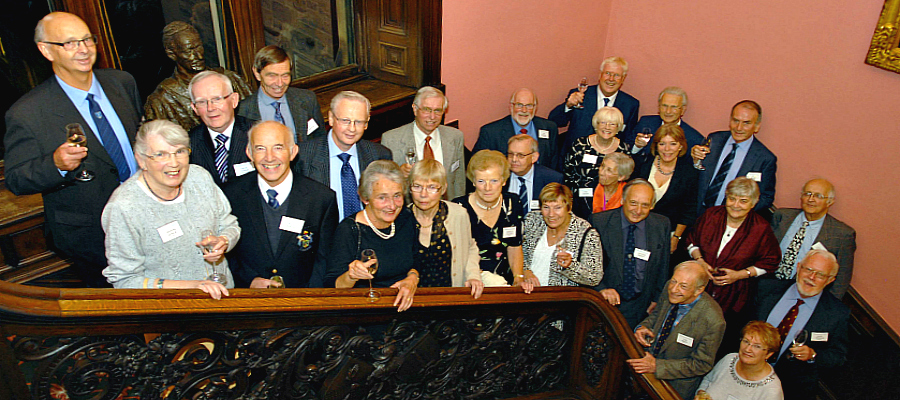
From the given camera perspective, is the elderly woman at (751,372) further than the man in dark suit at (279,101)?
No

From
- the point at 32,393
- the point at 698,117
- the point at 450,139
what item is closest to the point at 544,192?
the point at 450,139

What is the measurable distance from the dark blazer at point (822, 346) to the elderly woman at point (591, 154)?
1.70 meters

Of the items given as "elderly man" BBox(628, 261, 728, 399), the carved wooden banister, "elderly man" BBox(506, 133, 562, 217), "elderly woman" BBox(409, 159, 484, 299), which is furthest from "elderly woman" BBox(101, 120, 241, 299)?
"elderly man" BBox(628, 261, 728, 399)

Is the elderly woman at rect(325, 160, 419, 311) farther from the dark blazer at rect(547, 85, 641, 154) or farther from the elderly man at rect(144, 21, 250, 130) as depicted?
the dark blazer at rect(547, 85, 641, 154)

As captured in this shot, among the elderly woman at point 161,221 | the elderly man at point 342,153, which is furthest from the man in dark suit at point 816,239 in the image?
the elderly woman at point 161,221

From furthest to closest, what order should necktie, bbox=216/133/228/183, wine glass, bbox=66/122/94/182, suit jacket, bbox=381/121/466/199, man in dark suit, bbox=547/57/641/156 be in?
man in dark suit, bbox=547/57/641/156, suit jacket, bbox=381/121/466/199, necktie, bbox=216/133/228/183, wine glass, bbox=66/122/94/182

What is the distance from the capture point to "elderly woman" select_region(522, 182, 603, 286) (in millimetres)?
3762

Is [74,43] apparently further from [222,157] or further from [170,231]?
[170,231]

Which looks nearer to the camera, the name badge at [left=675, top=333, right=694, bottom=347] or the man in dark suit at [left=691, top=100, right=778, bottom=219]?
the name badge at [left=675, top=333, right=694, bottom=347]

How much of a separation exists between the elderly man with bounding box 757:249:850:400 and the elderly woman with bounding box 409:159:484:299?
239 cm

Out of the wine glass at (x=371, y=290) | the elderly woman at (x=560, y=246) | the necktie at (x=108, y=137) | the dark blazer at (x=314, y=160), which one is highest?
the necktie at (x=108, y=137)

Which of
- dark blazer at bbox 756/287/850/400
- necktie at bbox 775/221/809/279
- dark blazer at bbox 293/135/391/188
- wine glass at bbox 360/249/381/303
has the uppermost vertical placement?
dark blazer at bbox 293/135/391/188

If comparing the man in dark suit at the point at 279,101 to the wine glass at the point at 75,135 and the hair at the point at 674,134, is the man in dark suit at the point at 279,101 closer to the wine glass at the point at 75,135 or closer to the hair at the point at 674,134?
the wine glass at the point at 75,135

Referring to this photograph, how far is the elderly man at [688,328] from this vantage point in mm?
3711
